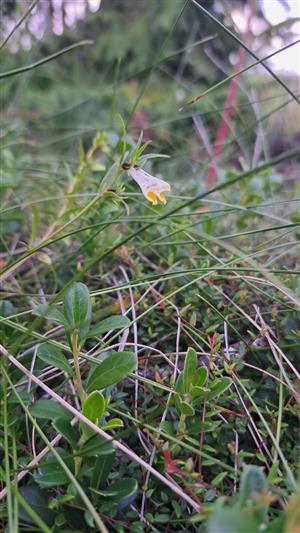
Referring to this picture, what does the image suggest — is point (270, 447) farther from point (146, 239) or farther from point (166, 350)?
point (146, 239)

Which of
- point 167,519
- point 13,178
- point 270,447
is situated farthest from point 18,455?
point 13,178

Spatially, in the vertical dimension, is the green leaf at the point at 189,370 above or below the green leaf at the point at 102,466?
above

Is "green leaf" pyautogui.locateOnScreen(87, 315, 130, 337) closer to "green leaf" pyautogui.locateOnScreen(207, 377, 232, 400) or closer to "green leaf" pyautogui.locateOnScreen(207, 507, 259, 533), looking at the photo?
"green leaf" pyautogui.locateOnScreen(207, 377, 232, 400)

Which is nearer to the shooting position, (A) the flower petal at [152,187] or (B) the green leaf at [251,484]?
(B) the green leaf at [251,484]

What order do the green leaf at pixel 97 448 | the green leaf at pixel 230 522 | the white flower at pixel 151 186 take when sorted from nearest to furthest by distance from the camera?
the green leaf at pixel 230 522
the green leaf at pixel 97 448
the white flower at pixel 151 186

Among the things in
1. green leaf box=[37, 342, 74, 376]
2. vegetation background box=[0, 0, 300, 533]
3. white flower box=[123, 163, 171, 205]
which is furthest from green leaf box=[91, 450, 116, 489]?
white flower box=[123, 163, 171, 205]

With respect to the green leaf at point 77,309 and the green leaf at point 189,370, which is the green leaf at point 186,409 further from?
the green leaf at point 77,309

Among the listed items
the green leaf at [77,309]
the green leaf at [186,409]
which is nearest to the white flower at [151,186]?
the green leaf at [77,309]
